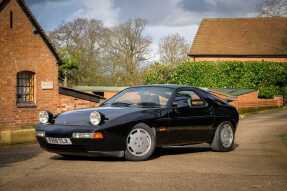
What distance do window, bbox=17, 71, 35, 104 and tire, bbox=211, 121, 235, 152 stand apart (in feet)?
64.1

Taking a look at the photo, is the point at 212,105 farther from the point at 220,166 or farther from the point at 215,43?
the point at 215,43

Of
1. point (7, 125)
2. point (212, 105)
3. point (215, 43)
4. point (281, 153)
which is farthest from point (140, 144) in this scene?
point (215, 43)

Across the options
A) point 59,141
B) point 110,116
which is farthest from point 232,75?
point 59,141

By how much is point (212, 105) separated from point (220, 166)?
2.70 metres

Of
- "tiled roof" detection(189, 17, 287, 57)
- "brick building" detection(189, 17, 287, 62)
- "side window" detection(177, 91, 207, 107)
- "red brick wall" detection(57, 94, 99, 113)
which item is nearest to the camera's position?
"side window" detection(177, 91, 207, 107)

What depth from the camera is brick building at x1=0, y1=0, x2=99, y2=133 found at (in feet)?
98.7

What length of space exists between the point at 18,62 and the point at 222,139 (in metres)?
19.7

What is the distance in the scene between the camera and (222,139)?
12.6 m

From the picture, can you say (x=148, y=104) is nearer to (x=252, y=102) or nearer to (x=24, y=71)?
(x=24, y=71)

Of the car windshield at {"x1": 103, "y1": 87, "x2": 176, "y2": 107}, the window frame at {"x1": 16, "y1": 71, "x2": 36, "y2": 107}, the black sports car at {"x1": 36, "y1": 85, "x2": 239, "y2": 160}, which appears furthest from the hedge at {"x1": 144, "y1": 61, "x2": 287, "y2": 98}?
the car windshield at {"x1": 103, "y1": 87, "x2": 176, "y2": 107}

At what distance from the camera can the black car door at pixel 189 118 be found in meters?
11.6

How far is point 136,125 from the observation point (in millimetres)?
10656

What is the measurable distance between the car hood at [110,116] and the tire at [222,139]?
5.86 ft

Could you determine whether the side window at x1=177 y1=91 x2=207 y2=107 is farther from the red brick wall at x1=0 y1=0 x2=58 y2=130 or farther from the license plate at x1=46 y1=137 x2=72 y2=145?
the red brick wall at x1=0 y1=0 x2=58 y2=130
